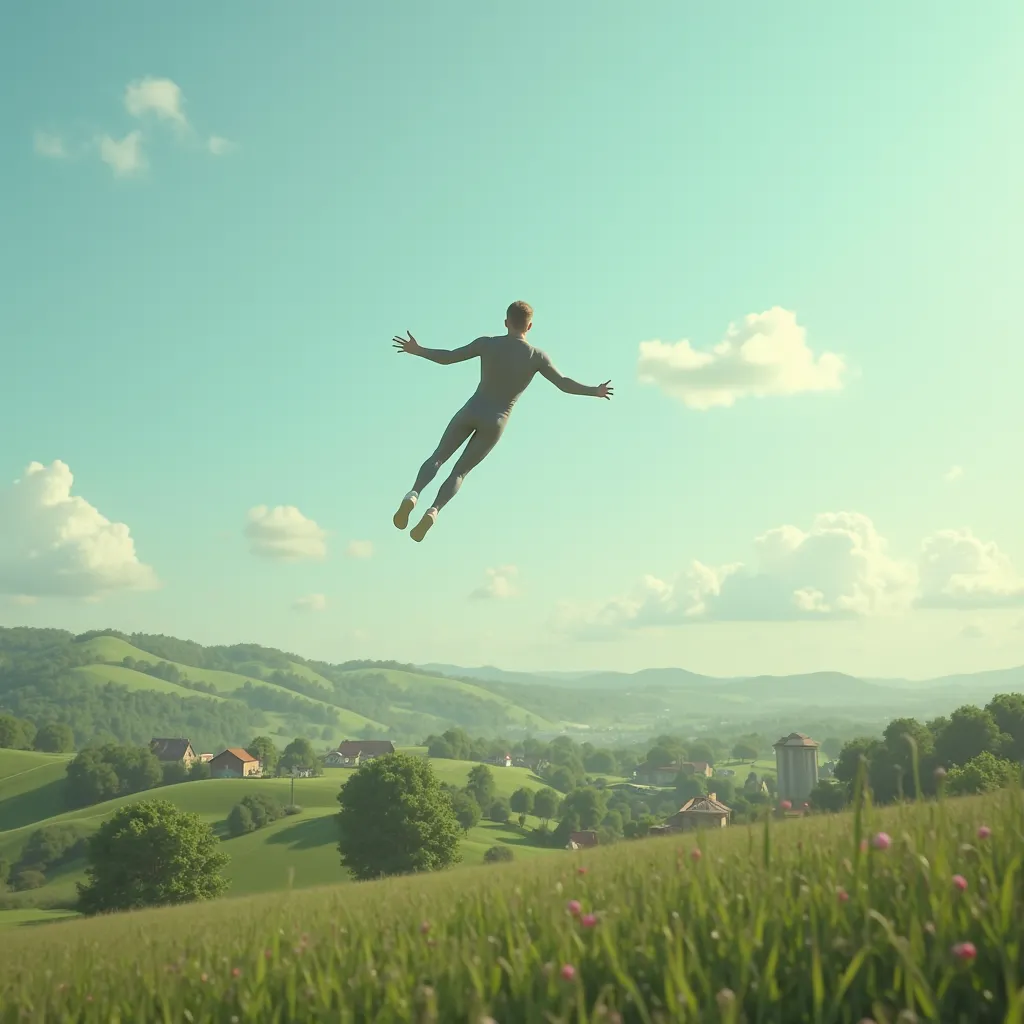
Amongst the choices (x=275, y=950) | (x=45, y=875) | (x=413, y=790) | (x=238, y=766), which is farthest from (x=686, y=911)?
(x=238, y=766)

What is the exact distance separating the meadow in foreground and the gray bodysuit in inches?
269

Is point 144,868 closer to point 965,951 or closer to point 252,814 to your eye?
point 252,814

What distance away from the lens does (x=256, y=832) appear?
356ft

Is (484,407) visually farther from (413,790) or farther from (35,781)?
(35,781)

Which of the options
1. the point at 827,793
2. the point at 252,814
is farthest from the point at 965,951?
the point at 252,814

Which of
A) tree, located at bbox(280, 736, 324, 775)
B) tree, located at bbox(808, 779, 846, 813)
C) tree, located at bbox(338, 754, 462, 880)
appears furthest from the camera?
tree, located at bbox(280, 736, 324, 775)

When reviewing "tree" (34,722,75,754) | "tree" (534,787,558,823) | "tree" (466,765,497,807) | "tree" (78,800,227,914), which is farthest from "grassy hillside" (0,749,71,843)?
"tree" (78,800,227,914)

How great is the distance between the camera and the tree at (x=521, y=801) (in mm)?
148750

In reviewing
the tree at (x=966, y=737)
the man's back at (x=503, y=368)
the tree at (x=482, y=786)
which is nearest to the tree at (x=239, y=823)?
the tree at (x=482, y=786)

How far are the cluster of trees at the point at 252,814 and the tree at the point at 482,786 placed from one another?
37.0 m

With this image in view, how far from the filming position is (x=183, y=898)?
196ft

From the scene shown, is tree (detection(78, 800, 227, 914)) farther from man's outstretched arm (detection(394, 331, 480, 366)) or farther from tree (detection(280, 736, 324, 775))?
tree (detection(280, 736, 324, 775))

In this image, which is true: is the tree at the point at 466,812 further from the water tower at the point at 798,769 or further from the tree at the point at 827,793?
the tree at the point at 827,793

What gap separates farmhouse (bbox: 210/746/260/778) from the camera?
6954 inches
